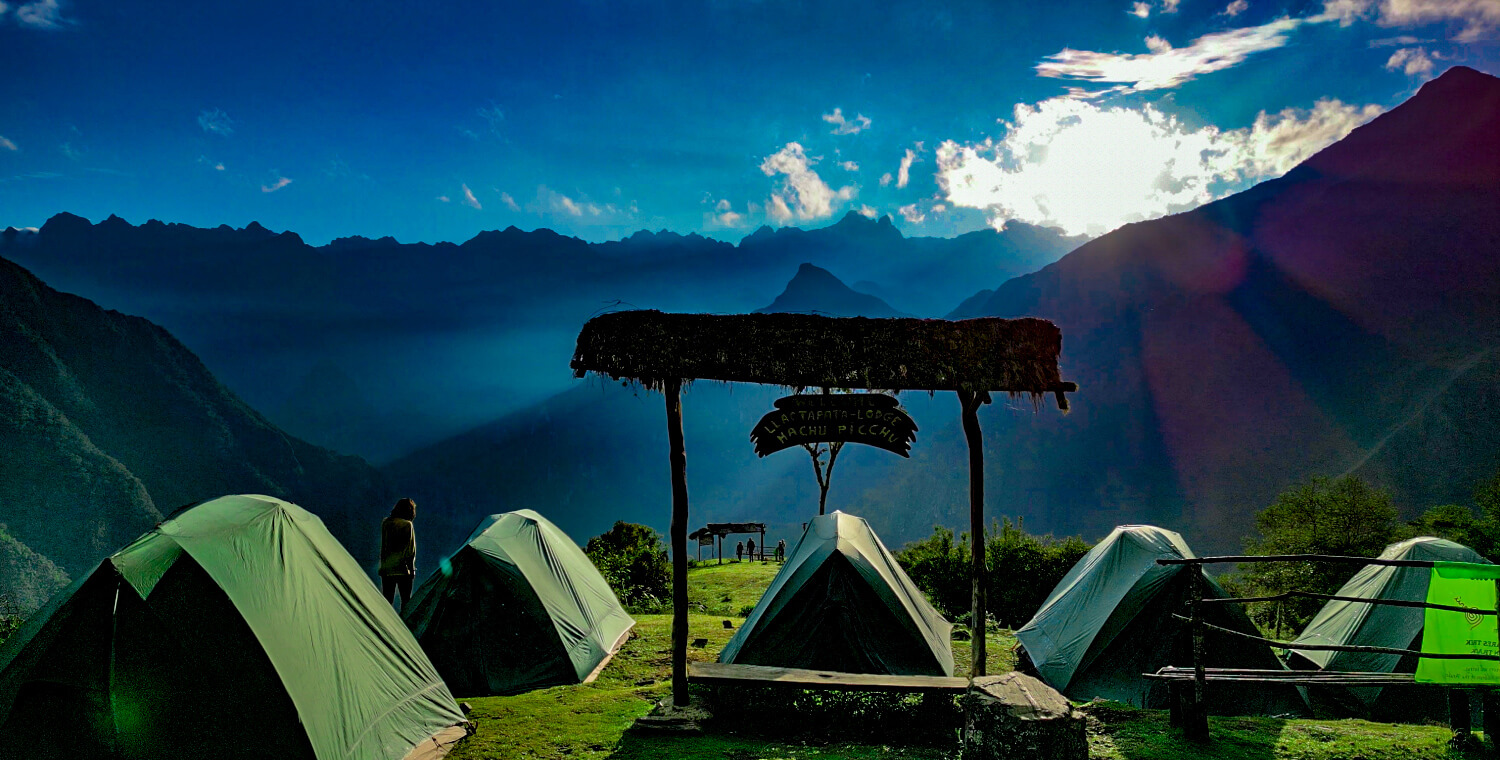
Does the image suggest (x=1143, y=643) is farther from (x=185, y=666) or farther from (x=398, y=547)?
(x=185, y=666)

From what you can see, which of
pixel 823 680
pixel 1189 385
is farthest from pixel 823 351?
pixel 1189 385

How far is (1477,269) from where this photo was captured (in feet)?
257

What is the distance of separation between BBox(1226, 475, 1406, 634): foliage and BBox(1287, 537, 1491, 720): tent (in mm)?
6350

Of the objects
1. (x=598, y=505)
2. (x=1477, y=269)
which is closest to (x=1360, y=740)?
(x=1477, y=269)

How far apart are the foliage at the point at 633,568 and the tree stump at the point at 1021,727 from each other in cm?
1292

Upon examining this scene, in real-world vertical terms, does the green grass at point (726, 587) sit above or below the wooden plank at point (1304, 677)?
below

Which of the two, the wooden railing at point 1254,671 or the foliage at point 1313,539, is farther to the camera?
the foliage at point 1313,539

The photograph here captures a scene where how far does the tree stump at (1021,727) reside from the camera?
4.43 metres

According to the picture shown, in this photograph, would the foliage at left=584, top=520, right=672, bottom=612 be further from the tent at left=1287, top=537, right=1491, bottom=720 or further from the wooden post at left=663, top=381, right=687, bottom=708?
the tent at left=1287, top=537, right=1491, bottom=720

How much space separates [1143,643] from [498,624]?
8.98m

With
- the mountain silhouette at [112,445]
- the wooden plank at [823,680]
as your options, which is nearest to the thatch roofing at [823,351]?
the wooden plank at [823,680]

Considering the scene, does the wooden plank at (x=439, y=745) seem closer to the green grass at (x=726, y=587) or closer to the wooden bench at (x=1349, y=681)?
the wooden bench at (x=1349, y=681)

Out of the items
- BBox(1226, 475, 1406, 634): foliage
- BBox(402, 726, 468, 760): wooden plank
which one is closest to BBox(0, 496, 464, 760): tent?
BBox(402, 726, 468, 760): wooden plank

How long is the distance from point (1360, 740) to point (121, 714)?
11561 mm
